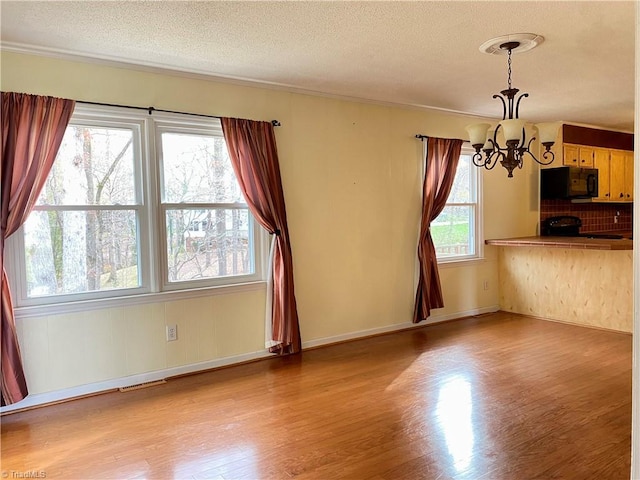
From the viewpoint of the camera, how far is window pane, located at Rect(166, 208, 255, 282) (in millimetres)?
3867

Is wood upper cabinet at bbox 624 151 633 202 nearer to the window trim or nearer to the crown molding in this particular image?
the window trim

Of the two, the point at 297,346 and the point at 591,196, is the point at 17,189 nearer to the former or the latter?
the point at 297,346

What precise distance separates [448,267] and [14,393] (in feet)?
14.7

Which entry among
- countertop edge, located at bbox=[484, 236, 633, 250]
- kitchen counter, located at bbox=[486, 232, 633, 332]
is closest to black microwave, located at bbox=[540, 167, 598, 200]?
kitchen counter, located at bbox=[486, 232, 633, 332]

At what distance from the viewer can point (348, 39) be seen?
308 centimetres

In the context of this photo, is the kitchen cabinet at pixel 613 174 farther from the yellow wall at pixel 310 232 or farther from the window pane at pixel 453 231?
the window pane at pixel 453 231

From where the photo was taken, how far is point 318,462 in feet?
8.12

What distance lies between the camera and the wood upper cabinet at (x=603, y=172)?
6658 mm

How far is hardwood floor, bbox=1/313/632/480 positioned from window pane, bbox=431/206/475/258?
5.37 ft

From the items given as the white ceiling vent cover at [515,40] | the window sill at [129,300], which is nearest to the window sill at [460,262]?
the window sill at [129,300]

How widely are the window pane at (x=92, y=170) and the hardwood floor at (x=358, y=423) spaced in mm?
1492

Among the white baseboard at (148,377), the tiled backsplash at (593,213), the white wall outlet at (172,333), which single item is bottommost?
the white baseboard at (148,377)

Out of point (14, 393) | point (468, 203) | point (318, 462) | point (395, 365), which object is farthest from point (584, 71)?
point (14, 393)

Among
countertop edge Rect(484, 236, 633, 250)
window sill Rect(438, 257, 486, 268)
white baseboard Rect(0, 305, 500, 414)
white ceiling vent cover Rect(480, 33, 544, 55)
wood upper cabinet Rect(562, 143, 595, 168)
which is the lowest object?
white baseboard Rect(0, 305, 500, 414)
